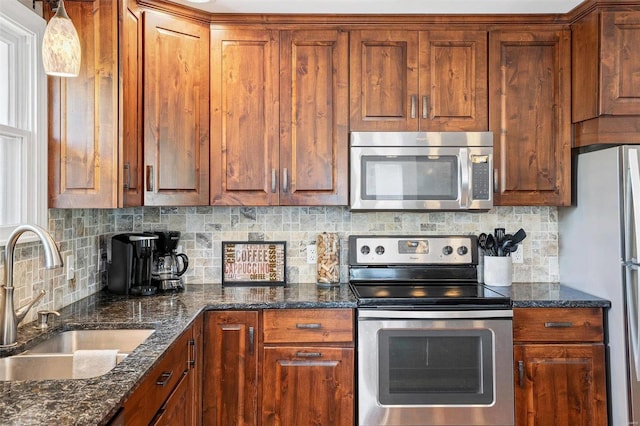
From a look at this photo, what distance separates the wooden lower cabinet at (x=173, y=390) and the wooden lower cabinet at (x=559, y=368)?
152cm

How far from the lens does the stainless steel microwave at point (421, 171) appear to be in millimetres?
2543

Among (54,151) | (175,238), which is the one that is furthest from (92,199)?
(175,238)

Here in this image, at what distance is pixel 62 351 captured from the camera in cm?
187

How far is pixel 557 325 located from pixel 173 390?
1798mm

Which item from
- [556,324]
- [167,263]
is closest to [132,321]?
[167,263]

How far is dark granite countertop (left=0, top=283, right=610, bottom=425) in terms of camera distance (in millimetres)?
1123

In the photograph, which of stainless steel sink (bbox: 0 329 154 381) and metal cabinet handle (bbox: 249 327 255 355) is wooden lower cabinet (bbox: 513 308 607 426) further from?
stainless steel sink (bbox: 0 329 154 381)

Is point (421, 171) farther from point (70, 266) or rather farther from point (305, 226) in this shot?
point (70, 266)

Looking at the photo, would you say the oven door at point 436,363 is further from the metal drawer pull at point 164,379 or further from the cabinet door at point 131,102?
the cabinet door at point 131,102

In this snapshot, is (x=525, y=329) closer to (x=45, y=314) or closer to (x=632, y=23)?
(x=632, y=23)

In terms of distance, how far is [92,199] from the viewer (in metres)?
2.10

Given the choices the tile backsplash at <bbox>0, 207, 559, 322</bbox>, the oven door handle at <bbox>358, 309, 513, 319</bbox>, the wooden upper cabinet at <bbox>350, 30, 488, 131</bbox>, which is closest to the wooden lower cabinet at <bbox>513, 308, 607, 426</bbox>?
the oven door handle at <bbox>358, 309, 513, 319</bbox>

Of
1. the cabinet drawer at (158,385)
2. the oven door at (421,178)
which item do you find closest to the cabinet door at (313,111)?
the oven door at (421,178)

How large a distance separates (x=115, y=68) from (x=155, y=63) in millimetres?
316
